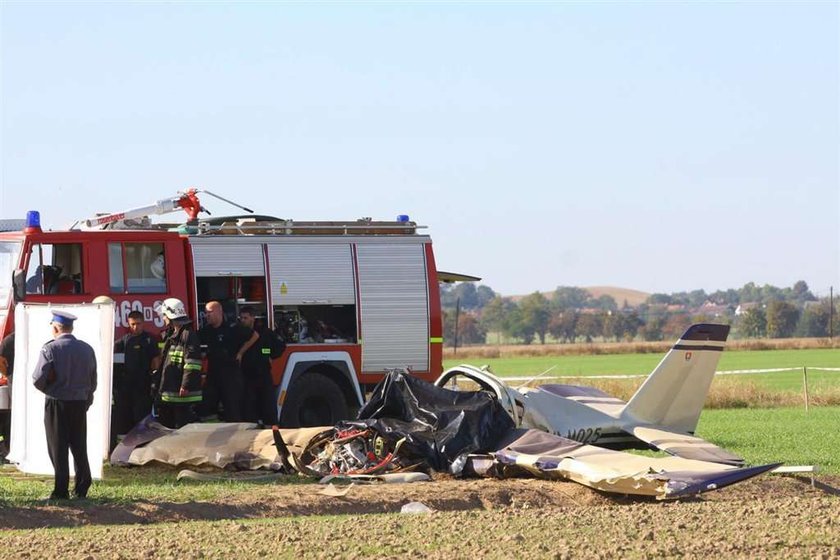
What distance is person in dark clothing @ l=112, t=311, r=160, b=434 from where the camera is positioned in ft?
55.3

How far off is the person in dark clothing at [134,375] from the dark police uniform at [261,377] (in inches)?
45.2

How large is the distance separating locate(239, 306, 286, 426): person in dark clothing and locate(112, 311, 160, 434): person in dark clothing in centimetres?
114

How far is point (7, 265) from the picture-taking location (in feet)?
56.2

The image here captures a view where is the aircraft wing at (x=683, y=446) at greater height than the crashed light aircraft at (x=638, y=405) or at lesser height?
lesser

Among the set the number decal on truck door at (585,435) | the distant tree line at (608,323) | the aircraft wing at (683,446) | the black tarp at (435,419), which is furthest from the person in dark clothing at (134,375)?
the distant tree line at (608,323)

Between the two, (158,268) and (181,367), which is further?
(158,268)

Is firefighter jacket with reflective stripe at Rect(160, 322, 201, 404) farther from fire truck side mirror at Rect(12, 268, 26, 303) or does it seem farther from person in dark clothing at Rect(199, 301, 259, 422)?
fire truck side mirror at Rect(12, 268, 26, 303)

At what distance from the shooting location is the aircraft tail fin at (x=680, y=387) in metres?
16.2

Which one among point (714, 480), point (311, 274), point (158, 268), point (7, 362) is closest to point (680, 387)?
point (714, 480)

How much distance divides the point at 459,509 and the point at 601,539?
9.34ft

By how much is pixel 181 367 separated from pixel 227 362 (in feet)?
2.76

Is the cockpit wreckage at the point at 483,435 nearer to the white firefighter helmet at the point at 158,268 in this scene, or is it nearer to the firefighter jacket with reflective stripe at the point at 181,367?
the firefighter jacket with reflective stripe at the point at 181,367

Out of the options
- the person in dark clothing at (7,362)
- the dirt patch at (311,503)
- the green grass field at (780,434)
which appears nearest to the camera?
the dirt patch at (311,503)

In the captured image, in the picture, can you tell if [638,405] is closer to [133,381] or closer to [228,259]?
[228,259]
